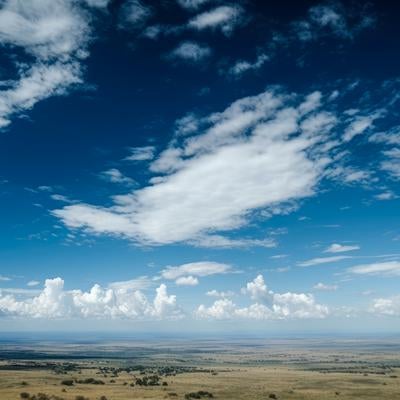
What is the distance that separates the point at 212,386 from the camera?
369 ft

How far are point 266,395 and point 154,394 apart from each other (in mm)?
23034

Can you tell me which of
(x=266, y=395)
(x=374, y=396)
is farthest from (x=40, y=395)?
(x=374, y=396)

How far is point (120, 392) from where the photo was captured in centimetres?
9556

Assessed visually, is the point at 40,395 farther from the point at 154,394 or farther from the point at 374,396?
the point at 374,396

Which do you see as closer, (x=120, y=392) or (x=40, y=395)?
(x=40, y=395)

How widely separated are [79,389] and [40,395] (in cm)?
2139

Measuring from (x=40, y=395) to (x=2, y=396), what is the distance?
8858 mm

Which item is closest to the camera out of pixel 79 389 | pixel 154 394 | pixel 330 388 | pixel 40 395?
pixel 40 395

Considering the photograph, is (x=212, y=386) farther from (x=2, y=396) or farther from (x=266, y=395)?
(x=2, y=396)

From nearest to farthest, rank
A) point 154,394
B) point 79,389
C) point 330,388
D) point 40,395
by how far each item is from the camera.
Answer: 1. point 40,395
2. point 154,394
3. point 79,389
4. point 330,388

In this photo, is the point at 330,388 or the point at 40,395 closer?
the point at 40,395

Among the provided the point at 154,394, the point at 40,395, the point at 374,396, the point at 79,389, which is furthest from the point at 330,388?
the point at 40,395

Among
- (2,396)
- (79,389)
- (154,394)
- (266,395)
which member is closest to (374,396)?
(266,395)

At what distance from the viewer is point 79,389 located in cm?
10006
